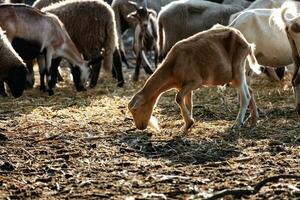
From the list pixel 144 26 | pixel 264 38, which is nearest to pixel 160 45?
pixel 144 26

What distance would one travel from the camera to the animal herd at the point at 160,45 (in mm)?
7312

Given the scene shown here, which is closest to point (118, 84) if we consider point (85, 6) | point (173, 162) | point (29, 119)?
point (85, 6)

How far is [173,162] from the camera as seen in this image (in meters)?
5.99

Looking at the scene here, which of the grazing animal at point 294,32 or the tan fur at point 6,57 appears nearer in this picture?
the grazing animal at point 294,32

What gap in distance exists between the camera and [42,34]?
11.7 m

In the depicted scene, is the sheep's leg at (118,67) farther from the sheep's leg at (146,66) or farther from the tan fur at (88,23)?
the sheep's leg at (146,66)

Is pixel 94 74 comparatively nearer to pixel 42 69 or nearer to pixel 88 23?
pixel 88 23

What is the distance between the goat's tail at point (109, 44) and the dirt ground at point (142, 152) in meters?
3.24

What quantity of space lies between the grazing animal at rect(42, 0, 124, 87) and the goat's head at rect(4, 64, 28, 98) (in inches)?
88.3

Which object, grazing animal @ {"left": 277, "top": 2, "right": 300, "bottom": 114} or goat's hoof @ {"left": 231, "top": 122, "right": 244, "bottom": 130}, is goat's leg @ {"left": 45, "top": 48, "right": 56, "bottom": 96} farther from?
goat's hoof @ {"left": 231, "top": 122, "right": 244, "bottom": 130}

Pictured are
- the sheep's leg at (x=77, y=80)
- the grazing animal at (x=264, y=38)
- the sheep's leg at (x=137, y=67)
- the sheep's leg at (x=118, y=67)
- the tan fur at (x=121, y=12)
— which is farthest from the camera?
the tan fur at (x=121, y=12)

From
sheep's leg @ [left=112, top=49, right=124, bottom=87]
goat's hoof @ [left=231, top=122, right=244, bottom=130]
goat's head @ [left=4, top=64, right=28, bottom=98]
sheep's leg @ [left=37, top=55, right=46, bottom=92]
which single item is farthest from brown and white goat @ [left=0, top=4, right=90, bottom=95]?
goat's hoof @ [left=231, top=122, right=244, bottom=130]

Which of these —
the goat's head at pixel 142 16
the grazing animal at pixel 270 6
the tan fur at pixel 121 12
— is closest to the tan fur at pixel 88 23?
the goat's head at pixel 142 16

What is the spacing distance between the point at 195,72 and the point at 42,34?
510 cm
